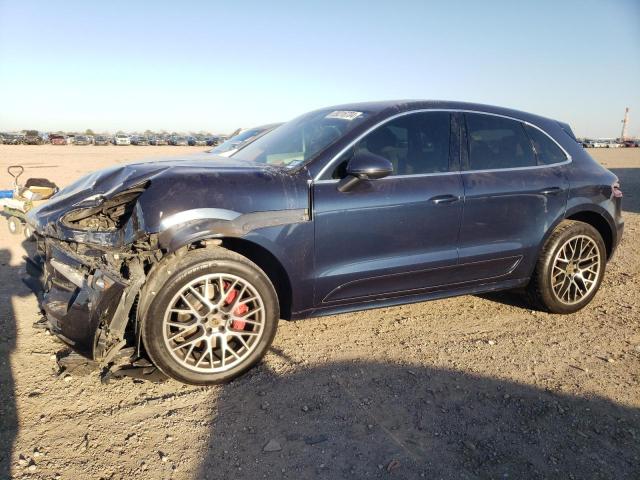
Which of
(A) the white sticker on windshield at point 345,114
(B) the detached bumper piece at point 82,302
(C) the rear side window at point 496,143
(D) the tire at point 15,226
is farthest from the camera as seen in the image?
(D) the tire at point 15,226

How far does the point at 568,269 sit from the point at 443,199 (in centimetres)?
158

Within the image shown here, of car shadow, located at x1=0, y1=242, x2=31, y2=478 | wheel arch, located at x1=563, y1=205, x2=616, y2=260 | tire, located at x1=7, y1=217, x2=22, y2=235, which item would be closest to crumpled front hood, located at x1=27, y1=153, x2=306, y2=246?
car shadow, located at x1=0, y1=242, x2=31, y2=478

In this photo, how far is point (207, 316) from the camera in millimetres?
2951

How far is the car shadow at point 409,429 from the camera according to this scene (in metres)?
2.29

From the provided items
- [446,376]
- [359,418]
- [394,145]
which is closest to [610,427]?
[446,376]

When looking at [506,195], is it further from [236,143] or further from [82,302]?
[236,143]

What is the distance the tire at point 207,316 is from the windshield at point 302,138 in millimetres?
957

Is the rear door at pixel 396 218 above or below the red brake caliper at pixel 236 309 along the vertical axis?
above

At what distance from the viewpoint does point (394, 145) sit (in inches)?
139

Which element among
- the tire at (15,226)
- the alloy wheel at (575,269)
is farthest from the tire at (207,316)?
the tire at (15,226)

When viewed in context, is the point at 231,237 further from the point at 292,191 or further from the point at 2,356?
the point at 2,356

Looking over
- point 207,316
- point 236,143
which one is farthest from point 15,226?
point 207,316

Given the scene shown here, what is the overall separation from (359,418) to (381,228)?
133cm

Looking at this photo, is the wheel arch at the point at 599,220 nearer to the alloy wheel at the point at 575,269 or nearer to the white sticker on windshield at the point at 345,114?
the alloy wheel at the point at 575,269
